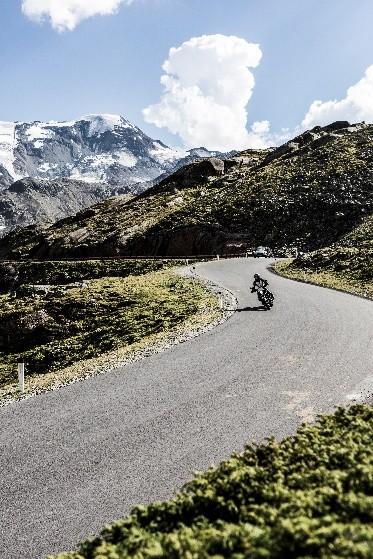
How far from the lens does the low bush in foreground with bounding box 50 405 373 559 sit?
12.3 feet

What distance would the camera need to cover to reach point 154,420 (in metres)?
10.4

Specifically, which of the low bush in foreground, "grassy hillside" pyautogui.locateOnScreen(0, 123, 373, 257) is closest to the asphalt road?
the low bush in foreground

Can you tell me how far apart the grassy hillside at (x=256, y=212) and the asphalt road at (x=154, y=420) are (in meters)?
50.0

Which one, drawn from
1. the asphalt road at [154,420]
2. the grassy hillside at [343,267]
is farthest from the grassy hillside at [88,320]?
the grassy hillside at [343,267]

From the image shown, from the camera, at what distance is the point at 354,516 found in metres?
4.09

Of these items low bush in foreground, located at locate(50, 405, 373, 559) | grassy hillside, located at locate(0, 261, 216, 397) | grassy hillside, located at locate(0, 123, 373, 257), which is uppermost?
grassy hillside, located at locate(0, 123, 373, 257)

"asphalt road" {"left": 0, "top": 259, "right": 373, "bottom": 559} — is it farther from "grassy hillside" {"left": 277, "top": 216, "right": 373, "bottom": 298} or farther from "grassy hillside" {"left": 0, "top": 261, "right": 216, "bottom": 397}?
"grassy hillside" {"left": 277, "top": 216, "right": 373, "bottom": 298}

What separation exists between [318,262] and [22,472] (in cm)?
3839

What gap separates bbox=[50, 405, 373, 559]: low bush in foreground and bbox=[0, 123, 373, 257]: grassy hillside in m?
58.9

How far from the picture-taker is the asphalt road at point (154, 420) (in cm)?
738

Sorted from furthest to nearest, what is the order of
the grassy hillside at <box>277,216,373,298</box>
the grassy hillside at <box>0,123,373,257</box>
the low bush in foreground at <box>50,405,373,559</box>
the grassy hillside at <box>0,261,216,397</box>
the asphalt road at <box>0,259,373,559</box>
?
1. the grassy hillside at <box>0,123,373,257</box>
2. the grassy hillside at <box>277,216,373,298</box>
3. the grassy hillside at <box>0,261,216,397</box>
4. the asphalt road at <box>0,259,373,559</box>
5. the low bush in foreground at <box>50,405,373,559</box>

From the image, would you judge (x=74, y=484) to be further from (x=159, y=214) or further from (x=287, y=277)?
(x=159, y=214)

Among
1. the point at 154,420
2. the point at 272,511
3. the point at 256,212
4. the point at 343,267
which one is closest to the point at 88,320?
the point at 154,420

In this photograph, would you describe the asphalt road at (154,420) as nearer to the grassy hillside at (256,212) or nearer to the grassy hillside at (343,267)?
the grassy hillside at (343,267)
